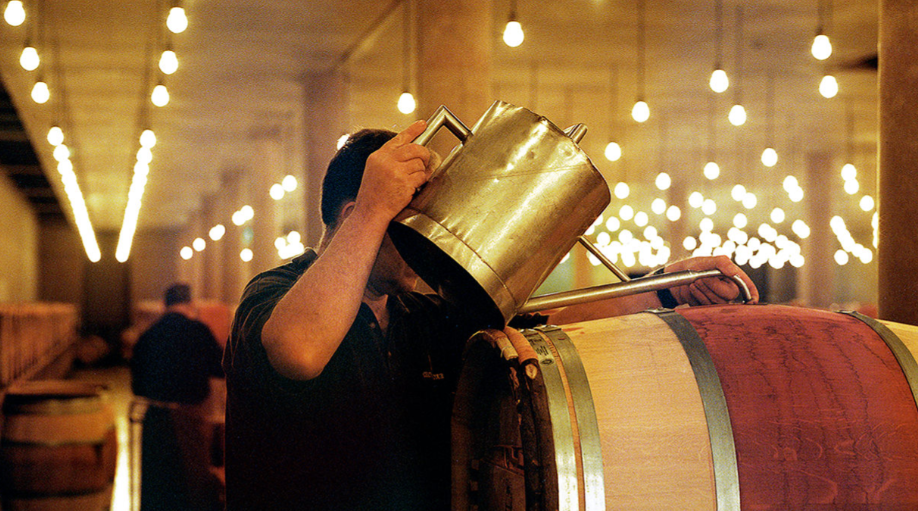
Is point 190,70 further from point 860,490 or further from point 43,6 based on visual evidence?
point 860,490

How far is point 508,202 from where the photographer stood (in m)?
1.41

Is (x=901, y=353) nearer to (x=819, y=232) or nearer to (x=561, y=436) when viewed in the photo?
(x=561, y=436)

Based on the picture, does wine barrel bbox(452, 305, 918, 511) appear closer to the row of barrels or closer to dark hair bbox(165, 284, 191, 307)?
dark hair bbox(165, 284, 191, 307)

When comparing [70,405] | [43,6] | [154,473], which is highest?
[43,6]

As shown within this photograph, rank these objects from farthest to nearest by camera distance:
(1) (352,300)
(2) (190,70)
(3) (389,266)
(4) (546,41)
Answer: (2) (190,70) → (4) (546,41) → (3) (389,266) → (1) (352,300)

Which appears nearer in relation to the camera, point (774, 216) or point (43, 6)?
point (43, 6)

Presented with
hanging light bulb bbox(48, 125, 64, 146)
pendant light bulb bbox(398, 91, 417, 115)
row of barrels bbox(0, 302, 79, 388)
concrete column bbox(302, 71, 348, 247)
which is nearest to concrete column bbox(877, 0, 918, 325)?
pendant light bulb bbox(398, 91, 417, 115)

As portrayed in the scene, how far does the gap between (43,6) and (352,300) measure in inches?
344

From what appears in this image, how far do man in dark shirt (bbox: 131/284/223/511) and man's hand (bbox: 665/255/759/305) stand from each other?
3945 millimetres

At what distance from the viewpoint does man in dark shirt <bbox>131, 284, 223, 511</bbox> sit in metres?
5.07

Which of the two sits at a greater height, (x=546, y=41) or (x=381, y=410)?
(x=546, y=41)

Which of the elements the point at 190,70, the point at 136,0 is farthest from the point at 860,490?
the point at 190,70

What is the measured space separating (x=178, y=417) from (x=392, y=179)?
4297mm

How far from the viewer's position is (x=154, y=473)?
202 inches
